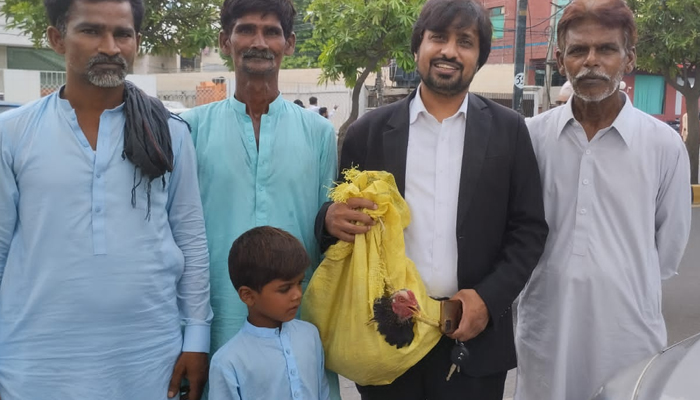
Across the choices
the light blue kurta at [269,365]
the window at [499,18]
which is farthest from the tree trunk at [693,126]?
the light blue kurta at [269,365]

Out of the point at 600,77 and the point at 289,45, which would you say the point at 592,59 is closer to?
the point at 600,77

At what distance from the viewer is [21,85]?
18.1m

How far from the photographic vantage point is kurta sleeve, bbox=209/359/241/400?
2262mm

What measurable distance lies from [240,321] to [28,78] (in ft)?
59.4

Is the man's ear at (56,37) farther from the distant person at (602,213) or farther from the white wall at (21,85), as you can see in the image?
the white wall at (21,85)

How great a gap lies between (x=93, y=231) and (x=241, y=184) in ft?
1.93

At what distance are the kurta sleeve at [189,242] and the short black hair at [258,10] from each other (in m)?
0.53

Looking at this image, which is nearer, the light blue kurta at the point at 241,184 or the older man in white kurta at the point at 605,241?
the light blue kurta at the point at 241,184

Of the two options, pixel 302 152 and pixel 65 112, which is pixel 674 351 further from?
pixel 65 112

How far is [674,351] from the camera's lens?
94.0 inches

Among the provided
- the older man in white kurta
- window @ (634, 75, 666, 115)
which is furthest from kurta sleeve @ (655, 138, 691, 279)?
window @ (634, 75, 666, 115)

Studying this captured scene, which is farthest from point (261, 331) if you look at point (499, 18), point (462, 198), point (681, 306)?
point (499, 18)

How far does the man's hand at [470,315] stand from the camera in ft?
7.80

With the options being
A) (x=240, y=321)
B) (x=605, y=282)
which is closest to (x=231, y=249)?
(x=240, y=321)
